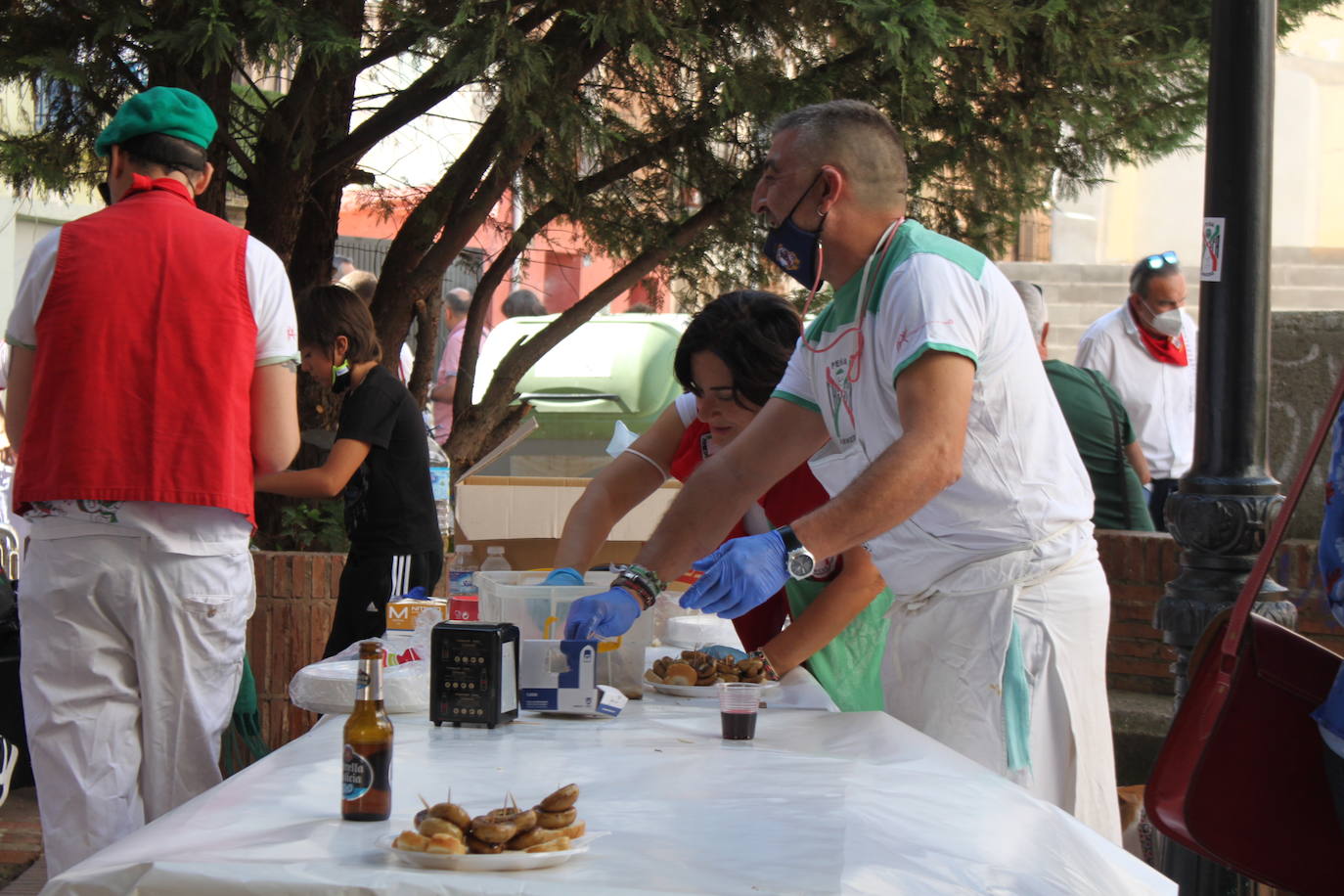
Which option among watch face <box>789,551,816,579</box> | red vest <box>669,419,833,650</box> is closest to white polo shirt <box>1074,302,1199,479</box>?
red vest <box>669,419,833,650</box>

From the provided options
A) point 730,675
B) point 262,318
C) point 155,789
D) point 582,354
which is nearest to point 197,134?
point 262,318

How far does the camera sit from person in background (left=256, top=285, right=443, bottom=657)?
434 cm

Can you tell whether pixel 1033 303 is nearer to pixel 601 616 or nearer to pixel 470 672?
pixel 601 616

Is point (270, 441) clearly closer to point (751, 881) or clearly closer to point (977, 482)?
point (977, 482)

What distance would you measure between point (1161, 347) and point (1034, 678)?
16.5ft

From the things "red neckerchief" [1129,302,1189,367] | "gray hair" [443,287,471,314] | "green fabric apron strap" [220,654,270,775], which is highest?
"gray hair" [443,287,471,314]

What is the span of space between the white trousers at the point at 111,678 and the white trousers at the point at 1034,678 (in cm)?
152

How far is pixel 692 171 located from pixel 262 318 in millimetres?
2883

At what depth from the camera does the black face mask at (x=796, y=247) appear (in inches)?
116

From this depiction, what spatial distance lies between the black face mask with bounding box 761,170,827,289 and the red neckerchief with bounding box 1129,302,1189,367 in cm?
478

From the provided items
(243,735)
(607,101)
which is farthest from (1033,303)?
(243,735)

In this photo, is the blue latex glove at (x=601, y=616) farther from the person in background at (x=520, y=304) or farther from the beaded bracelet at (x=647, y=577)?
the person in background at (x=520, y=304)

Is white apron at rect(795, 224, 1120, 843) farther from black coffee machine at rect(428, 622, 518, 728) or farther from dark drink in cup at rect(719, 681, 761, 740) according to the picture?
black coffee machine at rect(428, 622, 518, 728)

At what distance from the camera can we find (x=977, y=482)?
2.79 metres
